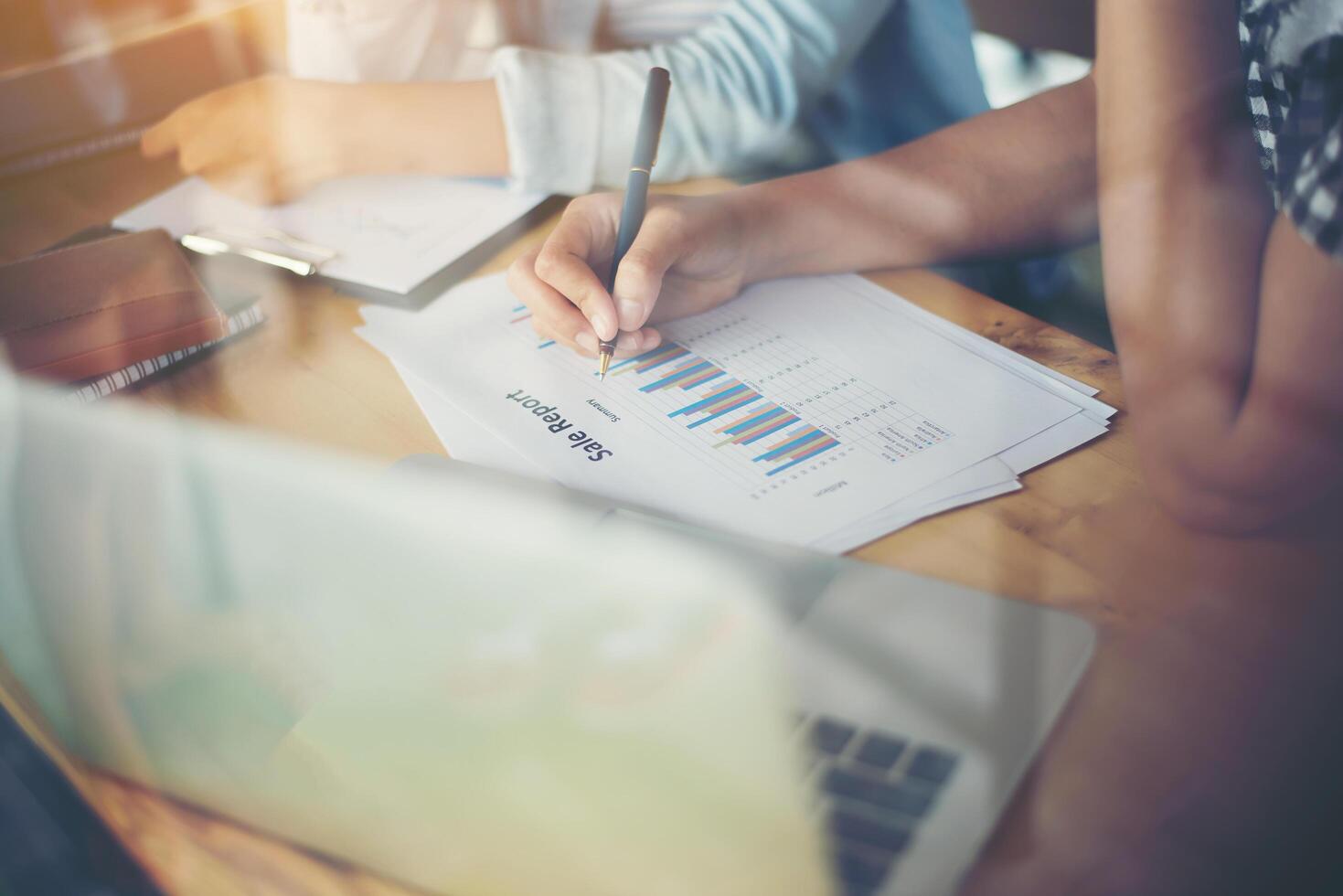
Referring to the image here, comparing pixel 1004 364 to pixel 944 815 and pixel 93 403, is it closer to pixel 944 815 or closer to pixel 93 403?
pixel 944 815

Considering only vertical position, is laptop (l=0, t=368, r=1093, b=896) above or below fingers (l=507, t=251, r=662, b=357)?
below

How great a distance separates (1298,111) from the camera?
38 centimetres

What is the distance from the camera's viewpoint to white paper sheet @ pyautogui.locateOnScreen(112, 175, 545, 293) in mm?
564

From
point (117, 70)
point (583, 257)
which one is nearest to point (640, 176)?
point (583, 257)

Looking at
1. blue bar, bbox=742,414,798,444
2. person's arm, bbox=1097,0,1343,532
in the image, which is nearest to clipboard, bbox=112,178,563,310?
blue bar, bbox=742,414,798,444

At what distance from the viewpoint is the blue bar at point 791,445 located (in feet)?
1.38

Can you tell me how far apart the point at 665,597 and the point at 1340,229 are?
27 cm

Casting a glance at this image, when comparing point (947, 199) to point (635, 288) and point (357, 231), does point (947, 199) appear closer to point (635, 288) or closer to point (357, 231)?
point (635, 288)

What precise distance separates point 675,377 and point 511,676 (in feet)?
0.70

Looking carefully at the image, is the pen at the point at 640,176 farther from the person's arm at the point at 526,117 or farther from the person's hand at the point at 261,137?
the person's hand at the point at 261,137

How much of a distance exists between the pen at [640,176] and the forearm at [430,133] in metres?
0.12

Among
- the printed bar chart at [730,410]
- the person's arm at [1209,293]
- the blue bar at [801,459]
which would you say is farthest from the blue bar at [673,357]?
the person's arm at [1209,293]

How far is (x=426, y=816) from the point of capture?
279mm

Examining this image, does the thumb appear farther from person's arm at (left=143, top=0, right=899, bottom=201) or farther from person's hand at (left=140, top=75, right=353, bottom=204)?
person's hand at (left=140, top=75, right=353, bottom=204)
